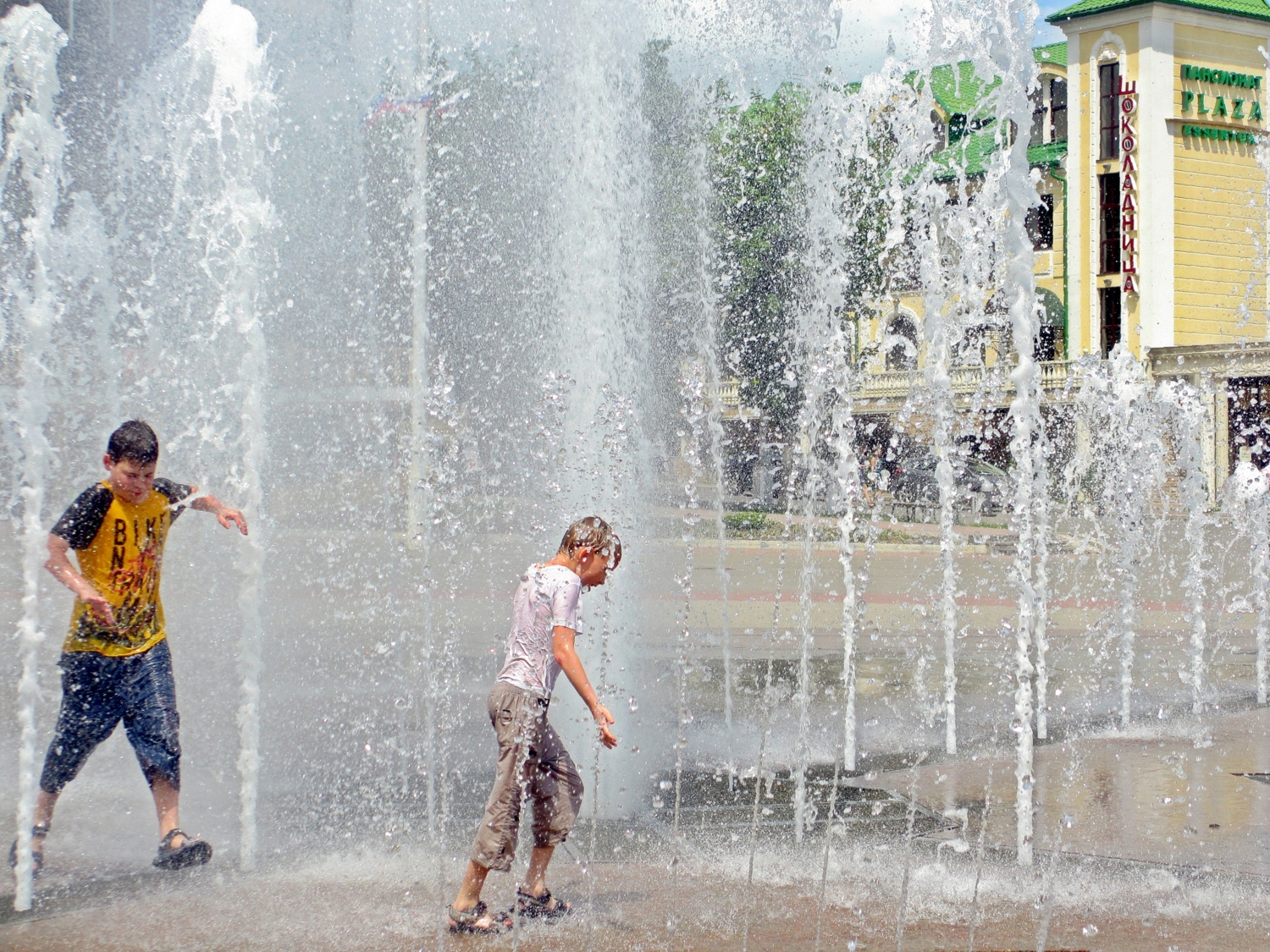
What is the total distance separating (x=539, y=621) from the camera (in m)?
4.05

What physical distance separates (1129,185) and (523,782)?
33.1m

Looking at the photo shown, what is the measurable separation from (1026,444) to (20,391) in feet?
13.4

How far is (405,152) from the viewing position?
1594 centimetres

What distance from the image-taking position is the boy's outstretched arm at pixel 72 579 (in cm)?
416

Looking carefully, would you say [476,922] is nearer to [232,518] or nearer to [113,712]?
[113,712]

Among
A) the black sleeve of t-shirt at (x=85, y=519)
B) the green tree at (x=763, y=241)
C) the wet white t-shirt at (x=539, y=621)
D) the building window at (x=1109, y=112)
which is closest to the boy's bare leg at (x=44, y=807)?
the black sleeve of t-shirt at (x=85, y=519)

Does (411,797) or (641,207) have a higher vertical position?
(641,207)

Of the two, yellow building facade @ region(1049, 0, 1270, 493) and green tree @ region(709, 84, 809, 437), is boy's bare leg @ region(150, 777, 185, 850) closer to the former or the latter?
green tree @ region(709, 84, 809, 437)

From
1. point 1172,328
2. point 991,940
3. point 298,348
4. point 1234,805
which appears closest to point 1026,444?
point 1234,805

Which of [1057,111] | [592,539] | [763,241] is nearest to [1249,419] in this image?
[1057,111]

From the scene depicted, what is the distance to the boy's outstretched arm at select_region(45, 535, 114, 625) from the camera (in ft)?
13.6

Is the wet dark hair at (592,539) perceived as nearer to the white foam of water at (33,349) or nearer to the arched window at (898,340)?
the white foam of water at (33,349)

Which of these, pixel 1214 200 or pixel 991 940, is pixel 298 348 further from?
pixel 1214 200

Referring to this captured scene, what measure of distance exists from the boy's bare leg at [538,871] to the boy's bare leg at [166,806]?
49.7 inches
